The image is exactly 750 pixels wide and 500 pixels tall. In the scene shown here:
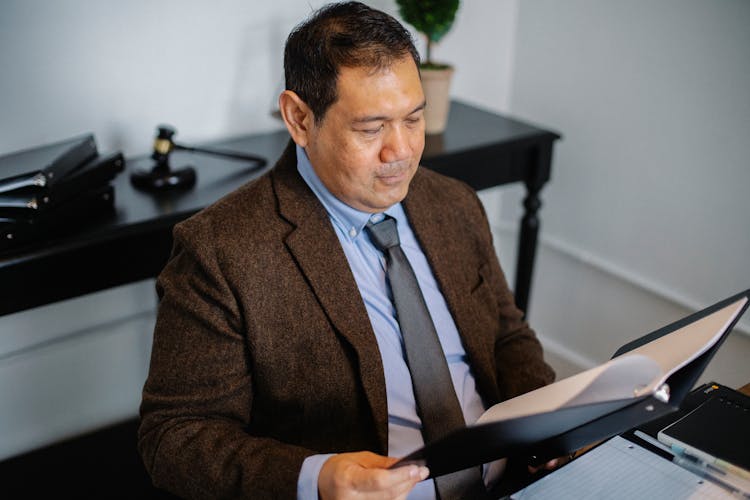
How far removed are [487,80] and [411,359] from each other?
167 centimetres

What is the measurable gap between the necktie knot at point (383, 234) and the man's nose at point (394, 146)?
16 cm

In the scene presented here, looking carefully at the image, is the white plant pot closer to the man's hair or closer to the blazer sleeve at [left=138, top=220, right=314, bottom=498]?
the man's hair

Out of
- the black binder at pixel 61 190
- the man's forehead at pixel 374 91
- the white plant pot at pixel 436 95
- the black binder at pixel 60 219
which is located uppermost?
the man's forehead at pixel 374 91

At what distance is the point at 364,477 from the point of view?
3.16 feet


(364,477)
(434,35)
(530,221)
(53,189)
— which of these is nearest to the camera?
(364,477)

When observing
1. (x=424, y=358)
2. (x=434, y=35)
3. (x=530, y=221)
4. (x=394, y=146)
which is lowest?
(x=530, y=221)

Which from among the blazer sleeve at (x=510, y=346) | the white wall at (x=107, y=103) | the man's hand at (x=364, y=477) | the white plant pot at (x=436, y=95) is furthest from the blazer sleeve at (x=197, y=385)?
the white plant pot at (x=436, y=95)

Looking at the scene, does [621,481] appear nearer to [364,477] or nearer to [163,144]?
[364,477]

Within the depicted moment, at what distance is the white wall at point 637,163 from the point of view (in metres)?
2.02

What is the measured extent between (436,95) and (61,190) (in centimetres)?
106

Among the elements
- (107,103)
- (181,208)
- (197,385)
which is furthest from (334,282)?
(107,103)

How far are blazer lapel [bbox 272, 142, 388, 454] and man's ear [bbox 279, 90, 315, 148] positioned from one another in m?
0.09

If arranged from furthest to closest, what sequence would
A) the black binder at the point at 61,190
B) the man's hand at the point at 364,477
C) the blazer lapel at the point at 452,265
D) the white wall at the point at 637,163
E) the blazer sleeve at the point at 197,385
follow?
the white wall at the point at 637,163 → the black binder at the point at 61,190 → the blazer lapel at the point at 452,265 → the blazer sleeve at the point at 197,385 → the man's hand at the point at 364,477

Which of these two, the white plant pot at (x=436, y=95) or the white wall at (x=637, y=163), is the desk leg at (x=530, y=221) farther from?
the white plant pot at (x=436, y=95)
